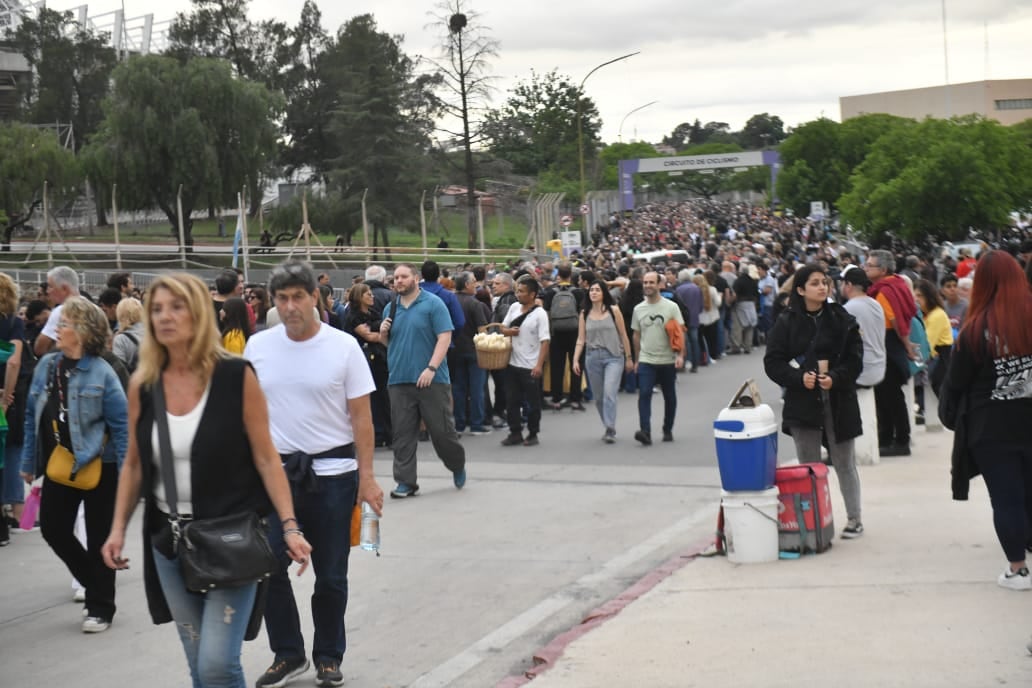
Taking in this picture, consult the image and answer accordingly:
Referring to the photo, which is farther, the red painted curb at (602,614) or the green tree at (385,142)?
the green tree at (385,142)

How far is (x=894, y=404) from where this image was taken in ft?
40.5

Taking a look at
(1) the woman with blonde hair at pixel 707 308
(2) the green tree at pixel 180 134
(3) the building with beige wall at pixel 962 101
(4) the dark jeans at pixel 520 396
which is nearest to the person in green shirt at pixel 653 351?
(4) the dark jeans at pixel 520 396

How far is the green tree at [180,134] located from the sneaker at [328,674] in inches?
2073

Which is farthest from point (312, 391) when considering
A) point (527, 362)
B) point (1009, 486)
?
point (527, 362)

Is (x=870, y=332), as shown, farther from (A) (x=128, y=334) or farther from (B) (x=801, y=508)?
(A) (x=128, y=334)

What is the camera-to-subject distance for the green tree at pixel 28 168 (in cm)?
5703

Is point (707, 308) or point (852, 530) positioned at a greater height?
point (707, 308)

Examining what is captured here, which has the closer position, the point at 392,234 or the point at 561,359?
the point at 561,359

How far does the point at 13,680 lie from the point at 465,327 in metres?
9.04

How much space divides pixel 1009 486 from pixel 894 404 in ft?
18.3

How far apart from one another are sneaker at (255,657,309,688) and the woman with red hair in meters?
3.68

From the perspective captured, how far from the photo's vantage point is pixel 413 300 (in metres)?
10.8

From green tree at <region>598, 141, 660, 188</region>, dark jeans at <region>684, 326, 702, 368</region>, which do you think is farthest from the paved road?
green tree at <region>598, 141, 660, 188</region>

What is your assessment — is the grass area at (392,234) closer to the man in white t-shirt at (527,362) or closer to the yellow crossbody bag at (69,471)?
the man in white t-shirt at (527,362)
